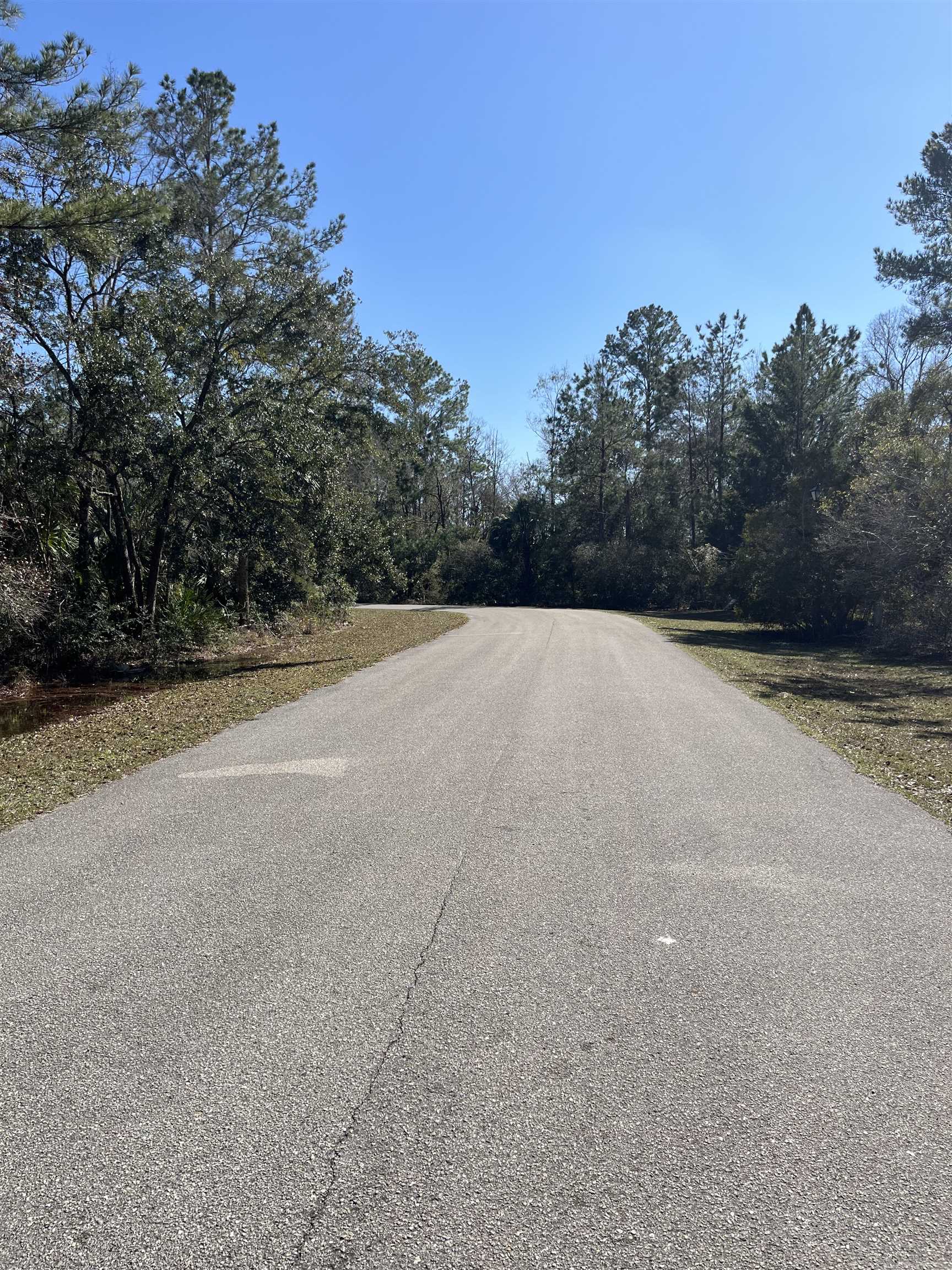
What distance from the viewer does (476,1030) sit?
306cm

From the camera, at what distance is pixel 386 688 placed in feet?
40.0

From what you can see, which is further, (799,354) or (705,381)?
(705,381)

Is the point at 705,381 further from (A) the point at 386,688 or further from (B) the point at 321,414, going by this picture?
(A) the point at 386,688

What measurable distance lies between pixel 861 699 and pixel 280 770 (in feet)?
33.2

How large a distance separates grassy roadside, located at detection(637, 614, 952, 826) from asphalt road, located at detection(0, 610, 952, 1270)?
56.8 inches

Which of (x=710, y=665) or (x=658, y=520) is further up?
(x=658, y=520)

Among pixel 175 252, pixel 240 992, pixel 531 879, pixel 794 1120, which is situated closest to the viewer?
pixel 794 1120

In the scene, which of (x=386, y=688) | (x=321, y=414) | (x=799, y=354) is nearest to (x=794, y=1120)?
(x=386, y=688)

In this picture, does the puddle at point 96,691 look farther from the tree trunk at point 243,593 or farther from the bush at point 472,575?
the bush at point 472,575

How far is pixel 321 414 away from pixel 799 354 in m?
23.9

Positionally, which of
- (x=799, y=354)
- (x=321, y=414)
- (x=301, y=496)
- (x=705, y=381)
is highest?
(x=705, y=381)

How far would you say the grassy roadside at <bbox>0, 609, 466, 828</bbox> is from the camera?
703 cm

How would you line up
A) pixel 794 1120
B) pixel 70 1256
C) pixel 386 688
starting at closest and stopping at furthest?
pixel 70 1256 < pixel 794 1120 < pixel 386 688

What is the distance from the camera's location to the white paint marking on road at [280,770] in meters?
7.02
